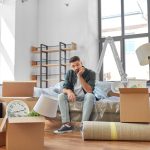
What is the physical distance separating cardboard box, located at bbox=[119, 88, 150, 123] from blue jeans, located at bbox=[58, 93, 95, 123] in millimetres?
390

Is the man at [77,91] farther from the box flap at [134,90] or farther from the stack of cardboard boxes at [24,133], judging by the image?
the stack of cardboard boxes at [24,133]

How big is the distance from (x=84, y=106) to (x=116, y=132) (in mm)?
558

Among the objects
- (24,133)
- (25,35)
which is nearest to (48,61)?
(25,35)

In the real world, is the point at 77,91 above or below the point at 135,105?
above

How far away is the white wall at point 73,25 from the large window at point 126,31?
25 centimetres

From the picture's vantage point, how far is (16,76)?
4.39 m

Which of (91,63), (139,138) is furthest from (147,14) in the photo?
(139,138)

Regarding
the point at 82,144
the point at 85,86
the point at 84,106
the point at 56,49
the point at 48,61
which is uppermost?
the point at 56,49

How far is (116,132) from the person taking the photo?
7.13 feet

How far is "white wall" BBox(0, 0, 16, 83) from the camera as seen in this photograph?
173 inches

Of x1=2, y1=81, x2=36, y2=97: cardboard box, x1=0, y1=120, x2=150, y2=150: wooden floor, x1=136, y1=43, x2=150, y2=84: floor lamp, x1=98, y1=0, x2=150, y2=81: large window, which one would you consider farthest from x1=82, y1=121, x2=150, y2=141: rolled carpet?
x1=98, y1=0, x2=150, y2=81: large window

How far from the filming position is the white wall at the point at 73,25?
451 centimetres

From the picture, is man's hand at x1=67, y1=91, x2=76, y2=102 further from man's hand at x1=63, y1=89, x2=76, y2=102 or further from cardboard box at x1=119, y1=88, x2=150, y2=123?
cardboard box at x1=119, y1=88, x2=150, y2=123

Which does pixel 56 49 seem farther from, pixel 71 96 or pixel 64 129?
pixel 64 129
